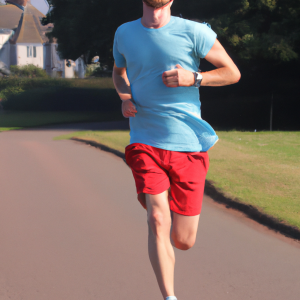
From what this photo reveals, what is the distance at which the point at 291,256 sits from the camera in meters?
4.44

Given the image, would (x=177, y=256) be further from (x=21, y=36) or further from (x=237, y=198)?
(x=21, y=36)

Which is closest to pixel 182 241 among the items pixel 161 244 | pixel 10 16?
pixel 161 244

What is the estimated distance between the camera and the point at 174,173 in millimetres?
3436

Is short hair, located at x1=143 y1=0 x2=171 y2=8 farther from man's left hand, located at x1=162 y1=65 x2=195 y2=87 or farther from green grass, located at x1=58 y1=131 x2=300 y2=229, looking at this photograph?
green grass, located at x1=58 y1=131 x2=300 y2=229

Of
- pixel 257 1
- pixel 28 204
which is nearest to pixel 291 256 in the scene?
pixel 28 204

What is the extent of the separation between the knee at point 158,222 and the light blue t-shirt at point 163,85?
1.59ft

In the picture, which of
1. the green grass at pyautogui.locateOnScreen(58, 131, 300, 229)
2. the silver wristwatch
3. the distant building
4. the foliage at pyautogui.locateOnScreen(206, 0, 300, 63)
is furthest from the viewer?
the distant building

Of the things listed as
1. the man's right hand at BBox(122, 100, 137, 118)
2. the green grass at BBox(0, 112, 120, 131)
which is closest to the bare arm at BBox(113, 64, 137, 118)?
the man's right hand at BBox(122, 100, 137, 118)

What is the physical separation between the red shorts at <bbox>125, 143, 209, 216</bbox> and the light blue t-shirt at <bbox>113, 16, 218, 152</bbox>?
6cm

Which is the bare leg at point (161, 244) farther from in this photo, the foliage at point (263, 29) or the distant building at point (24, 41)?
the distant building at point (24, 41)

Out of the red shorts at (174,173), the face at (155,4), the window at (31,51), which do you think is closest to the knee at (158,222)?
the red shorts at (174,173)

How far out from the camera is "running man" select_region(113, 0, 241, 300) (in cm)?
329

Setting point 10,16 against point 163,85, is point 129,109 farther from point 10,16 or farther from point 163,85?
point 10,16

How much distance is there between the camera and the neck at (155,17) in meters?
3.34
